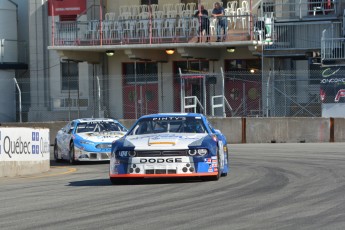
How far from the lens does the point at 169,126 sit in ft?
58.7

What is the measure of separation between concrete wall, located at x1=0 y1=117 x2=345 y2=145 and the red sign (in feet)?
44.7

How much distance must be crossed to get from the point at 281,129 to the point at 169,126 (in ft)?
50.6

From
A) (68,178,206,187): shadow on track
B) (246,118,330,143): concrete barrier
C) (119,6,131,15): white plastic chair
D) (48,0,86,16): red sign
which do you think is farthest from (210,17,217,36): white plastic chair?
(68,178,206,187): shadow on track

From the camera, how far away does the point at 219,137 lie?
17.9 metres

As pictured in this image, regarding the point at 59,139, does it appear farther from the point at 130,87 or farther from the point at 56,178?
the point at 130,87

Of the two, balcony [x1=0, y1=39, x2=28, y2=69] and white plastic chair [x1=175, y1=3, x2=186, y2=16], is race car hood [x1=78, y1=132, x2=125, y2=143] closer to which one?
white plastic chair [x1=175, y1=3, x2=186, y2=16]

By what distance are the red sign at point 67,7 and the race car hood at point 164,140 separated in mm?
28527

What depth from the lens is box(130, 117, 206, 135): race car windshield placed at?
58.4ft

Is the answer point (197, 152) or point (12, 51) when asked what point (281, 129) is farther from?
point (12, 51)

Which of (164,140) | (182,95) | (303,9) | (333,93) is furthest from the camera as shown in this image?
(303,9)

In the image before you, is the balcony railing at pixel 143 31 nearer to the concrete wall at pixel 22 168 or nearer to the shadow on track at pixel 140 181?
the concrete wall at pixel 22 168

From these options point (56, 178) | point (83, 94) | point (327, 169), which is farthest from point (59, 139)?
point (83, 94)

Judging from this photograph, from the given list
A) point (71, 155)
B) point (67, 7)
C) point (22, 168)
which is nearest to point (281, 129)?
point (71, 155)

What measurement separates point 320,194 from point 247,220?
10.1 ft
